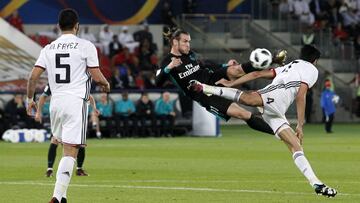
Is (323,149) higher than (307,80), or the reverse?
(307,80)

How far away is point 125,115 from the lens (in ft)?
130

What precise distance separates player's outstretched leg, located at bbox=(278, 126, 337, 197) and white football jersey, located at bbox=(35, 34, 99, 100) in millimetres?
4103

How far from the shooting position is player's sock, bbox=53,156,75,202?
47.2 feet

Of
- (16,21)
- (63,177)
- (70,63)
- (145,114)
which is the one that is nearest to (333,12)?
(16,21)

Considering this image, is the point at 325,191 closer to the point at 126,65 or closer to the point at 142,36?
the point at 126,65

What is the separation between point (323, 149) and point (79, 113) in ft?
57.2

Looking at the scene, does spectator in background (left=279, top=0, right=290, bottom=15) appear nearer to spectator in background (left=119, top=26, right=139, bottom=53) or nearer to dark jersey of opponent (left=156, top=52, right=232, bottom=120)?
spectator in background (left=119, top=26, right=139, bottom=53)

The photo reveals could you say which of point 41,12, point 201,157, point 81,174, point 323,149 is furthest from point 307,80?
point 41,12

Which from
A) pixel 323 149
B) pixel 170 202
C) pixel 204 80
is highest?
pixel 204 80

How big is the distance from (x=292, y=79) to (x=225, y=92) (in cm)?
147

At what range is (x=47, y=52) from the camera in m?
14.7

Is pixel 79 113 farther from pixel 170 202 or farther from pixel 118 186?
pixel 118 186

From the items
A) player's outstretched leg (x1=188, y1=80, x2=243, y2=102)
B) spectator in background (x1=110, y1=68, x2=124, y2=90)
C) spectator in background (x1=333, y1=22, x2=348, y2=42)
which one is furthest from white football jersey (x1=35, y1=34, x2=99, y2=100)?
spectator in background (x1=333, y1=22, x2=348, y2=42)

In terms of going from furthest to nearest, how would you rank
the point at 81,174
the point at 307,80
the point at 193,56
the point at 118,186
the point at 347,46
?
the point at 347,46 → the point at 81,174 → the point at 193,56 → the point at 118,186 → the point at 307,80
